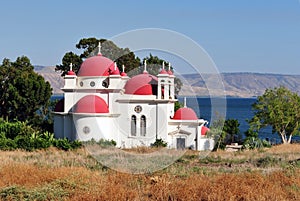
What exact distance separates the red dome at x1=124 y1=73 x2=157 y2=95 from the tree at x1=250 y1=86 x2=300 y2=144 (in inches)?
440

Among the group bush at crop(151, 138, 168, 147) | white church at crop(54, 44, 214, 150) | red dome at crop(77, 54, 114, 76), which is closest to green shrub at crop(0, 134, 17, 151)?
white church at crop(54, 44, 214, 150)

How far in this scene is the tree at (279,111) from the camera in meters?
34.4

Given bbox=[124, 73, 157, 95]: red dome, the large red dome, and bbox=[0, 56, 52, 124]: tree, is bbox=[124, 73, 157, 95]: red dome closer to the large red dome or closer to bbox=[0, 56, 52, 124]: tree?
the large red dome

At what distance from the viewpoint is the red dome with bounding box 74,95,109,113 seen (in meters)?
27.1

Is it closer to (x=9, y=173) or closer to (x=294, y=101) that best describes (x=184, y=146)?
(x=294, y=101)

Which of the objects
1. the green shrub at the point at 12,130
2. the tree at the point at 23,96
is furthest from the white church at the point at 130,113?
the tree at the point at 23,96

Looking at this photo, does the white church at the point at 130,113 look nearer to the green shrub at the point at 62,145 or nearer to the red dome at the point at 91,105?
the red dome at the point at 91,105

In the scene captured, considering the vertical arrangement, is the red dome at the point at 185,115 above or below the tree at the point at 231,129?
above

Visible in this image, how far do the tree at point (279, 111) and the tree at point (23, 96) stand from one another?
17975 mm

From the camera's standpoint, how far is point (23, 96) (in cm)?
3747

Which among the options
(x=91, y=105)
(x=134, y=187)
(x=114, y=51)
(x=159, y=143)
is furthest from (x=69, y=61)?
(x=134, y=187)

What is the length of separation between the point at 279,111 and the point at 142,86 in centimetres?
1226

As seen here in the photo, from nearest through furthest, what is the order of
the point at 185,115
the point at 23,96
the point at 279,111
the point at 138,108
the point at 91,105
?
the point at 91,105
the point at 138,108
the point at 185,115
the point at 279,111
the point at 23,96

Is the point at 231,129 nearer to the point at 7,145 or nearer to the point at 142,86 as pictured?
the point at 142,86
